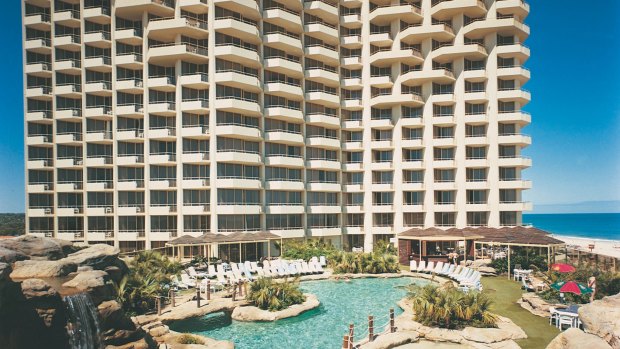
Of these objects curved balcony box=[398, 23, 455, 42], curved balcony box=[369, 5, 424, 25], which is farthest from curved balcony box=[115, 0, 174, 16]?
curved balcony box=[398, 23, 455, 42]

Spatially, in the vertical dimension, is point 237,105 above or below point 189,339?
above

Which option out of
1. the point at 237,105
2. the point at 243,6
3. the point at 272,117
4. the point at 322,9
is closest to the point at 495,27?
the point at 322,9

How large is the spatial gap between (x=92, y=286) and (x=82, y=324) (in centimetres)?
134

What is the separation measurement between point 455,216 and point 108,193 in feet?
121

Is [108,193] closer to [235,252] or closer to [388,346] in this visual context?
[235,252]

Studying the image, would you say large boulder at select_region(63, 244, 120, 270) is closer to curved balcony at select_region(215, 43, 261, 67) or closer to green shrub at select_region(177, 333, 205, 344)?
green shrub at select_region(177, 333, 205, 344)

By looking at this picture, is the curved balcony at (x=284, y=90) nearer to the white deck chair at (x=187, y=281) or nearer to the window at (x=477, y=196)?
the window at (x=477, y=196)

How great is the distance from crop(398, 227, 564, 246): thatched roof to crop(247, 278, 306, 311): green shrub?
609 inches

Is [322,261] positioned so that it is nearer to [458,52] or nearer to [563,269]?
[563,269]

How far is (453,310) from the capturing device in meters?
15.8

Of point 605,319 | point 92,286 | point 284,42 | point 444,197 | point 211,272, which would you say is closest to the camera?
point 605,319

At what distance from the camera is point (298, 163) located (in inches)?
1618

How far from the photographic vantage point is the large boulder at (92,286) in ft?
43.8

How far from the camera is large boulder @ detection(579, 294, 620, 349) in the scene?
10352mm
